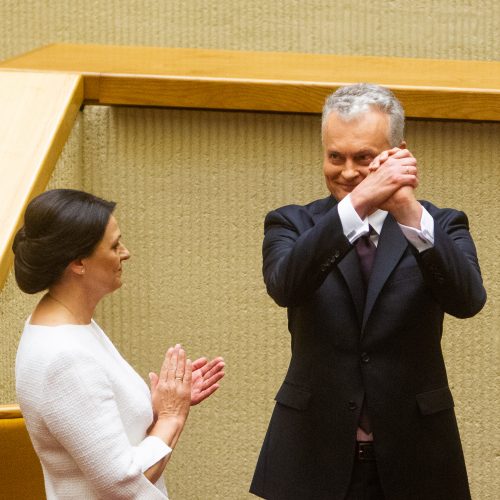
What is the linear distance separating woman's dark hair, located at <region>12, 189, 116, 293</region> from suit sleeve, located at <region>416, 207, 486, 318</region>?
0.54m

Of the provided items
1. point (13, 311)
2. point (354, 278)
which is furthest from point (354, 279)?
point (13, 311)

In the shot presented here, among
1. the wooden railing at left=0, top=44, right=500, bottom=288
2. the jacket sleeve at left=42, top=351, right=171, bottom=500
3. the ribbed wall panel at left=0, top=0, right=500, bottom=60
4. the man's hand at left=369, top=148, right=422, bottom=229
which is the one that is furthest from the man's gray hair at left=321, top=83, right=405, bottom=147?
the ribbed wall panel at left=0, top=0, right=500, bottom=60

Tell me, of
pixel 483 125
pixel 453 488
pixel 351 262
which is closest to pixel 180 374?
pixel 351 262

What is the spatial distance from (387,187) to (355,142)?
0.15 metres

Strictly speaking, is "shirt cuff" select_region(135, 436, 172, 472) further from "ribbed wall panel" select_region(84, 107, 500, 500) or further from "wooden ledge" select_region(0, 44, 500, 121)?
"wooden ledge" select_region(0, 44, 500, 121)

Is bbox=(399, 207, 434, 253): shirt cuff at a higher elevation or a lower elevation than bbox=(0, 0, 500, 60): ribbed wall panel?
lower

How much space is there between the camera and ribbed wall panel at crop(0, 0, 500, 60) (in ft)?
13.3

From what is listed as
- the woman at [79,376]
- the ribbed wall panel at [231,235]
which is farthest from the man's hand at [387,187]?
the ribbed wall panel at [231,235]

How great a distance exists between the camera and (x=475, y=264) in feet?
6.78

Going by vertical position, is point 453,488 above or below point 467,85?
below

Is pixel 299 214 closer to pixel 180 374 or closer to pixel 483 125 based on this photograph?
pixel 180 374

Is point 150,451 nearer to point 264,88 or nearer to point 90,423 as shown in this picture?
point 90,423

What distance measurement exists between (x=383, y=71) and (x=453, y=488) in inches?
55.5

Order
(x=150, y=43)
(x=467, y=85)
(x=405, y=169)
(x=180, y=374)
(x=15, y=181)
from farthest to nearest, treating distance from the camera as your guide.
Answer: (x=150, y=43)
(x=467, y=85)
(x=15, y=181)
(x=180, y=374)
(x=405, y=169)
